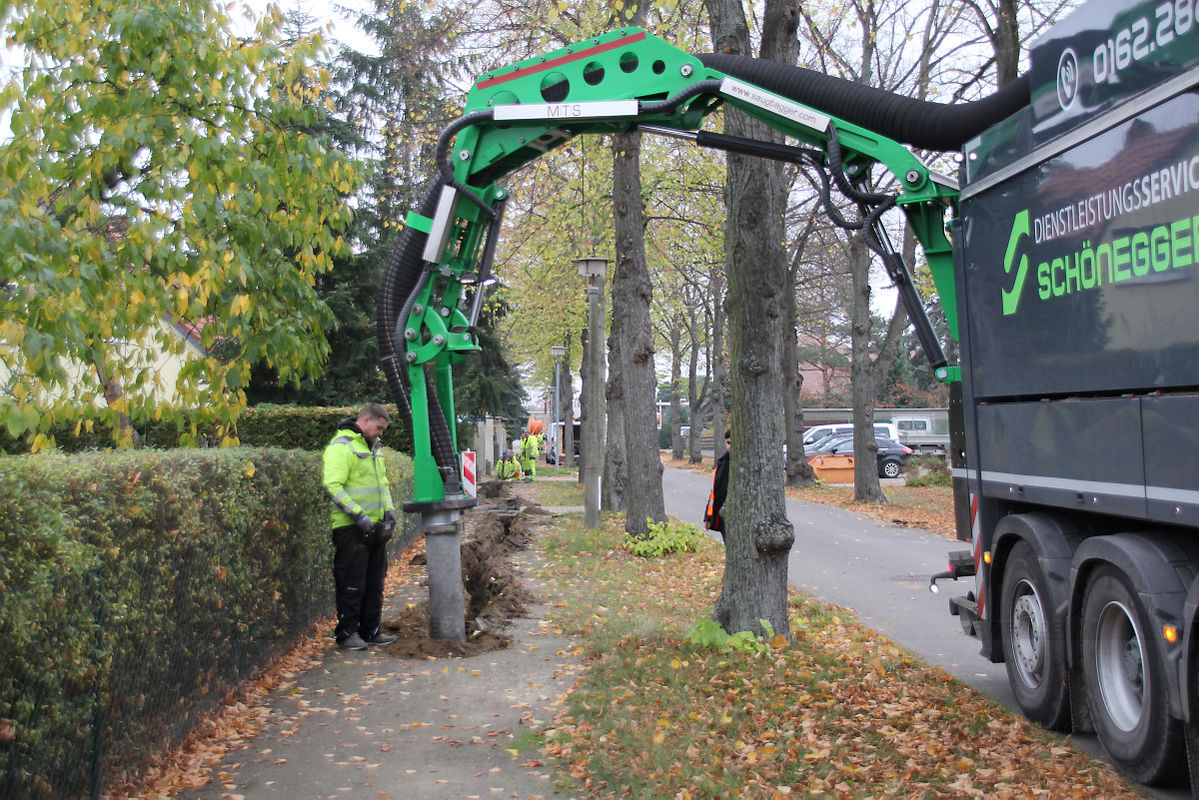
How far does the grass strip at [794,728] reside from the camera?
5.10 metres

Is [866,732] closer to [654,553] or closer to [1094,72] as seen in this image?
[1094,72]

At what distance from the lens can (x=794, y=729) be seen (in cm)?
599

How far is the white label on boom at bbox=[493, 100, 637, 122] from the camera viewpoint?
7.17 meters

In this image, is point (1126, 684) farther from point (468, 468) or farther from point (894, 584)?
point (468, 468)

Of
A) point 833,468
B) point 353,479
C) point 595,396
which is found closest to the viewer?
point 353,479

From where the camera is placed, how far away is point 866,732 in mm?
5938

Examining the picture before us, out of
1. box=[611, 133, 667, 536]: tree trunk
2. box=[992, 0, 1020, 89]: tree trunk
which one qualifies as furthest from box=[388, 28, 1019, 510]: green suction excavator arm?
box=[611, 133, 667, 536]: tree trunk

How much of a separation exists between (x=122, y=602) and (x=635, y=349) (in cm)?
1211

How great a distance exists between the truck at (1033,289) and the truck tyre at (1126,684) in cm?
2

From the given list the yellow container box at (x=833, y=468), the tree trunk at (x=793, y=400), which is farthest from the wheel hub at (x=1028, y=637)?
the yellow container box at (x=833, y=468)

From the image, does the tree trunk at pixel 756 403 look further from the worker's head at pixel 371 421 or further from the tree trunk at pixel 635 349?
the tree trunk at pixel 635 349

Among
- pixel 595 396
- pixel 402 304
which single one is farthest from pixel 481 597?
pixel 595 396

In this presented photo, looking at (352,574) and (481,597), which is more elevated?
(352,574)

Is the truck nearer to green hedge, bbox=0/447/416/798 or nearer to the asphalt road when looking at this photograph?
the asphalt road
